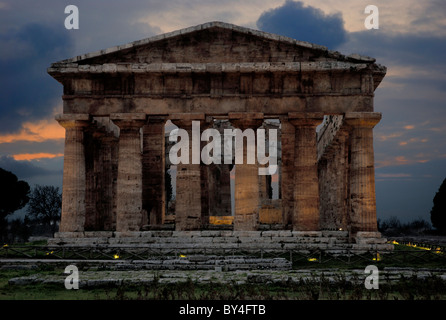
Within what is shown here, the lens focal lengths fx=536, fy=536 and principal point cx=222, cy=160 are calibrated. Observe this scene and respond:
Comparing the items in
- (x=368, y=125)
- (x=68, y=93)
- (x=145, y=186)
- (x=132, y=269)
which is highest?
(x=68, y=93)

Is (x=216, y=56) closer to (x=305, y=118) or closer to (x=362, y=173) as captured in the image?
(x=305, y=118)

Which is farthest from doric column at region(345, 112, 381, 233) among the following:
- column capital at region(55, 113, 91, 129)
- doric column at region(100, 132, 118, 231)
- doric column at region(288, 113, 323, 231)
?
doric column at region(100, 132, 118, 231)

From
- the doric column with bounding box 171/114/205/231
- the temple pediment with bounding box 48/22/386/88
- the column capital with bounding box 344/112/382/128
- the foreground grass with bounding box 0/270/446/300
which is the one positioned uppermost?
the temple pediment with bounding box 48/22/386/88

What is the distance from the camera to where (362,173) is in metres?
24.9

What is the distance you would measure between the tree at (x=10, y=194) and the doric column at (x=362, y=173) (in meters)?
34.2

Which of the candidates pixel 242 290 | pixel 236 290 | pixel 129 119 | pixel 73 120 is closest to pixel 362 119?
pixel 129 119

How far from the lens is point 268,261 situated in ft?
58.5

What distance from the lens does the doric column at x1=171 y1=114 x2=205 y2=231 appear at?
25.7 m

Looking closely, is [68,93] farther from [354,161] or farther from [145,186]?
[354,161]

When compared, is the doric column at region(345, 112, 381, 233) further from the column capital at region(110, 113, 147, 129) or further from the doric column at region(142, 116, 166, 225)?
the doric column at region(142, 116, 166, 225)

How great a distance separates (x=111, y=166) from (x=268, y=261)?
54.5ft

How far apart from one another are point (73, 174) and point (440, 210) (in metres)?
35.9

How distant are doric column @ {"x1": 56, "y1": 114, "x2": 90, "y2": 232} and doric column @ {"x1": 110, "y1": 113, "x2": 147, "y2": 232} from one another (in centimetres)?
174
